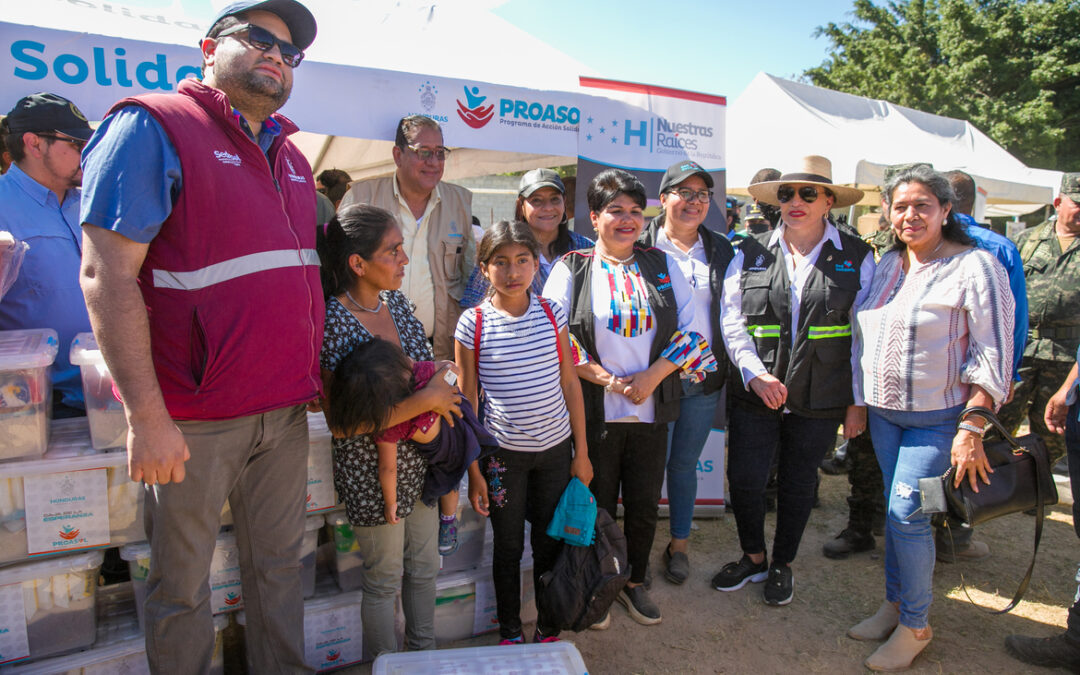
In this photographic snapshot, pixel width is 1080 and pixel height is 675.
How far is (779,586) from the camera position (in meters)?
3.16

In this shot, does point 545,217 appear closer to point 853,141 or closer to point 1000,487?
point 1000,487

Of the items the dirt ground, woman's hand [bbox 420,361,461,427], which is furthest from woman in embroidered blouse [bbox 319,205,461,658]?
the dirt ground

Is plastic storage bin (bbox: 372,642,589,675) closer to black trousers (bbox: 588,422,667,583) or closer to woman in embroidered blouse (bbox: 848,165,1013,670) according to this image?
black trousers (bbox: 588,422,667,583)

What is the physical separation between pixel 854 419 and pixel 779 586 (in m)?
0.96

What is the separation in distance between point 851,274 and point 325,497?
2.52 meters

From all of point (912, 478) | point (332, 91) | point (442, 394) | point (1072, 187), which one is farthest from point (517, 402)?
point (1072, 187)

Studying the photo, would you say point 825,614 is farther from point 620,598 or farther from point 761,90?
point 761,90

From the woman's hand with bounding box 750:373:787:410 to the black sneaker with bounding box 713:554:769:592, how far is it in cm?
102

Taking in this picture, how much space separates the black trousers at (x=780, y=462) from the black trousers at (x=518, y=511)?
40.3 inches

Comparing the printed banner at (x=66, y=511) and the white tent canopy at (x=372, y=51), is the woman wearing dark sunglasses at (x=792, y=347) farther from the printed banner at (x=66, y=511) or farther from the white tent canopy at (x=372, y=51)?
the printed banner at (x=66, y=511)

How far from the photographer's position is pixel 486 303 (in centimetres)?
260

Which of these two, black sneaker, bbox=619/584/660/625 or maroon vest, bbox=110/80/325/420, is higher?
maroon vest, bbox=110/80/325/420

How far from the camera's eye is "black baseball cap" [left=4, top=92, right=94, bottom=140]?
2535 mm

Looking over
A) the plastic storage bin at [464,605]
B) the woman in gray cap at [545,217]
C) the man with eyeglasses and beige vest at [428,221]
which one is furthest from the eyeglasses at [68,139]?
the plastic storage bin at [464,605]
